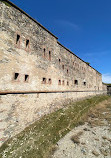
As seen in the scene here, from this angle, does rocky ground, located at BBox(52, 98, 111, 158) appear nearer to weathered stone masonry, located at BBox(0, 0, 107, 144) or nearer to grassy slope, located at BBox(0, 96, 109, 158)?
grassy slope, located at BBox(0, 96, 109, 158)

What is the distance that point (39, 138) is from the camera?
715 cm

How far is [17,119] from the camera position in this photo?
7.71m

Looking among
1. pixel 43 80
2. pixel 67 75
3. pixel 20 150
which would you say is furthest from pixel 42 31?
pixel 20 150

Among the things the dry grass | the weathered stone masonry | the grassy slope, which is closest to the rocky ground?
the dry grass

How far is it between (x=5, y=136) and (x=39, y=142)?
266 centimetres

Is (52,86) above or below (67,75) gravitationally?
below

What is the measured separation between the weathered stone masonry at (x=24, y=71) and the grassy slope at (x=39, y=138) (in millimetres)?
644

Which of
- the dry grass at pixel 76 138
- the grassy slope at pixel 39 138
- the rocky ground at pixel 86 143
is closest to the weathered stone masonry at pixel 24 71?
the grassy slope at pixel 39 138

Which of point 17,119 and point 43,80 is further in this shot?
point 43,80

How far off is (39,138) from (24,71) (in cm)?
620

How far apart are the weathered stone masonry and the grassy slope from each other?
0.64m

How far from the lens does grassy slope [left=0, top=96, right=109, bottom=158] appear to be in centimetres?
587

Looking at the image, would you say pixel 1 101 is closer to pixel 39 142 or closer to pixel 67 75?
pixel 39 142

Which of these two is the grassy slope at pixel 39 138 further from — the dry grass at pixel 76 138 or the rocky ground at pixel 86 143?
the dry grass at pixel 76 138
